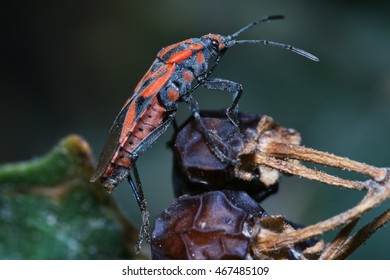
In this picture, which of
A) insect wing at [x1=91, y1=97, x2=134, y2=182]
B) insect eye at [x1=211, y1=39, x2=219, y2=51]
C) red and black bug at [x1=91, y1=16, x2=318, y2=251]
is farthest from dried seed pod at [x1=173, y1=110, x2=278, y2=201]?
insect eye at [x1=211, y1=39, x2=219, y2=51]

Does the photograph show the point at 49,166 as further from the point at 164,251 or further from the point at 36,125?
the point at 36,125

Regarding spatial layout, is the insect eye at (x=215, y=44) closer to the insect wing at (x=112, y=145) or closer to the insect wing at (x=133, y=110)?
the insect wing at (x=133, y=110)

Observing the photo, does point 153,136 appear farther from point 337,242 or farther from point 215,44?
point 337,242

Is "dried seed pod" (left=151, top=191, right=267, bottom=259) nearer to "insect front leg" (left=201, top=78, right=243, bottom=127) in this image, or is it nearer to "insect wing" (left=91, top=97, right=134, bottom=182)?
"insect front leg" (left=201, top=78, right=243, bottom=127)

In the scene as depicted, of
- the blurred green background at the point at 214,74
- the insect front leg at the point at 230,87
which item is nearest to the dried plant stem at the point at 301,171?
the insect front leg at the point at 230,87

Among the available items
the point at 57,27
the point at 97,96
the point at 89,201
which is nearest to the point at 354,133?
the point at 89,201

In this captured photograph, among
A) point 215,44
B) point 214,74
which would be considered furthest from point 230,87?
point 214,74

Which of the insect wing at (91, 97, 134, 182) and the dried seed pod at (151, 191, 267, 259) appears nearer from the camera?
the dried seed pod at (151, 191, 267, 259)
